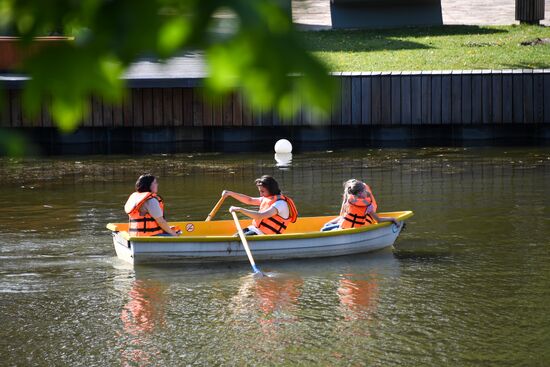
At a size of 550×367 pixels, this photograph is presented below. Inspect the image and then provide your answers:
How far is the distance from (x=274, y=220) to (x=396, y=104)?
1008 centimetres

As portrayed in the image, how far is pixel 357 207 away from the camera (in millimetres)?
12727

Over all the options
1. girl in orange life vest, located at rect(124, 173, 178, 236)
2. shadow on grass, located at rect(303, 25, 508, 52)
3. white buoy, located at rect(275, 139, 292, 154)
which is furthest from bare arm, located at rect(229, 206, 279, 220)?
shadow on grass, located at rect(303, 25, 508, 52)

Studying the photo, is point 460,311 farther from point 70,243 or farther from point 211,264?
point 70,243

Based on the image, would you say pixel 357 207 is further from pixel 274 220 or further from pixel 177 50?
pixel 177 50

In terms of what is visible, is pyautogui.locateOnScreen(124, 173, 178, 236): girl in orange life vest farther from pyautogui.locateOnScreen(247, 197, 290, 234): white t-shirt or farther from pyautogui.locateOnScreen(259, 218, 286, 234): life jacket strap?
pyautogui.locateOnScreen(247, 197, 290, 234): white t-shirt

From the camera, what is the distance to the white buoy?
70.5 ft

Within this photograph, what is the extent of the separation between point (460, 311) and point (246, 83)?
8564 millimetres

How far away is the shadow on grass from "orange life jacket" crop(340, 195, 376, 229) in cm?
1301

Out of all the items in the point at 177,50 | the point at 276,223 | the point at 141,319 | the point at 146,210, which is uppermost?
the point at 177,50

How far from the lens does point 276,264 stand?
41.0ft

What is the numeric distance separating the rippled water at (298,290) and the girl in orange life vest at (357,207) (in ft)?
1.54

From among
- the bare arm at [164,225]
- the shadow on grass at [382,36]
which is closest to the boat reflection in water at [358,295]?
the bare arm at [164,225]

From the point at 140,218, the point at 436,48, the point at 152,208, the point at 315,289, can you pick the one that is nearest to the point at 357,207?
the point at 315,289

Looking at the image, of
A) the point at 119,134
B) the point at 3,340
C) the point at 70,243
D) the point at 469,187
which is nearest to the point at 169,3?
the point at 3,340
